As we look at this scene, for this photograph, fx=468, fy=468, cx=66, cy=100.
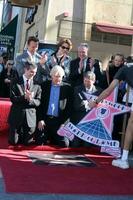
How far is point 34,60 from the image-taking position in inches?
325

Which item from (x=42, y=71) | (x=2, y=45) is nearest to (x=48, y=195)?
(x=42, y=71)

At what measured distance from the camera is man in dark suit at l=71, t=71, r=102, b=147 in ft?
25.9

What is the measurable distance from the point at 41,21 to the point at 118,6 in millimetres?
2777

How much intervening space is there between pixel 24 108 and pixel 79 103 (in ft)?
3.12

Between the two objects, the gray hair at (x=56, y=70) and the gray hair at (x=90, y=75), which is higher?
the gray hair at (x=56, y=70)

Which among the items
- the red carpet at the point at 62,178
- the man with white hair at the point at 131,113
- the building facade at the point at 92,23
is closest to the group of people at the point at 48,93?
the man with white hair at the point at 131,113

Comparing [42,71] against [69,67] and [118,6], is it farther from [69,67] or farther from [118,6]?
[118,6]

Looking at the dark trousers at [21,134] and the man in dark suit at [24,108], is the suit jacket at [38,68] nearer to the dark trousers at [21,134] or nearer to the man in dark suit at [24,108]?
the man in dark suit at [24,108]

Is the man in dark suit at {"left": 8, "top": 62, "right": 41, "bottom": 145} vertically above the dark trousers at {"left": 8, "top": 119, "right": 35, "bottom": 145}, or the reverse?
the man in dark suit at {"left": 8, "top": 62, "right": 41, "bottom": 145}

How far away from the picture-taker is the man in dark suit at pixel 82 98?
7883 millimetres

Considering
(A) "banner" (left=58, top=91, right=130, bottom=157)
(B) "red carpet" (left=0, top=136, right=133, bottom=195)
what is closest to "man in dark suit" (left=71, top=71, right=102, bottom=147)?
(A) "banner" (left=58, top=91, right=130, bottom=157)

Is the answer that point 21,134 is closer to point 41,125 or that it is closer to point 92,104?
point 41,125

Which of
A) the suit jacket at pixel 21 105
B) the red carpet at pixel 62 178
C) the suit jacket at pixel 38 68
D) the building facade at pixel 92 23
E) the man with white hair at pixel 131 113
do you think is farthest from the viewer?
the building facade at pixel 92 23

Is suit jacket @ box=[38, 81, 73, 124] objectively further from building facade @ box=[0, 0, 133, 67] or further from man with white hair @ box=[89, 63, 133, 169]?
building facade @ box=[0, 0, 133, 67]
